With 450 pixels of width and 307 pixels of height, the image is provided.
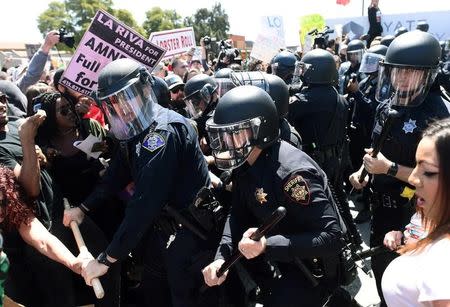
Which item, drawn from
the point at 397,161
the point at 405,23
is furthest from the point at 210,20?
the point at 397,161

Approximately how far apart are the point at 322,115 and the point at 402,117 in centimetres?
157

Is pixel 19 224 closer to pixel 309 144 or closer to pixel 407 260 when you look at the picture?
pixel 407 260

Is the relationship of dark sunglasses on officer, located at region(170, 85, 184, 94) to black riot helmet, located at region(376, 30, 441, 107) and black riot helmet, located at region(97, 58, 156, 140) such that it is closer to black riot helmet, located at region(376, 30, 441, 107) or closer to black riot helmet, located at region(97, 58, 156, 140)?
black riot helmet, located at region(97, 58, 156, 140)

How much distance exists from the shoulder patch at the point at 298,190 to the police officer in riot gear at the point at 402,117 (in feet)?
2.76

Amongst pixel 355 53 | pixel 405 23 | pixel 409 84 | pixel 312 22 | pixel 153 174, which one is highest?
pixel 409 84

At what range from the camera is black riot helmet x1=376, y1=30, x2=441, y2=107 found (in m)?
2.75

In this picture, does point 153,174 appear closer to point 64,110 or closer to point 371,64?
point 64,110

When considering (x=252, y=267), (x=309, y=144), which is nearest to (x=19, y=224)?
(x=252, y=267)

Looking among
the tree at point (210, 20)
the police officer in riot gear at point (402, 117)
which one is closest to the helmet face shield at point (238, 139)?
the police officer in riot gear at point (402, 117)

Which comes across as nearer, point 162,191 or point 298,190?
point 298,190

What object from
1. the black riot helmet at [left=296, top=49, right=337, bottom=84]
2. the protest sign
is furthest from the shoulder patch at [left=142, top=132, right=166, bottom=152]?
the black riot helmet at [left=296, top=49, right=337, bottom=84]

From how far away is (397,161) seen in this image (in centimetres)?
281

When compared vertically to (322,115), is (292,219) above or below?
above

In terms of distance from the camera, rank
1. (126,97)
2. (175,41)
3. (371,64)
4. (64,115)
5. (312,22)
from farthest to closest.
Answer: (312,22), (175,41), (371,64), (64,115), (126,97)
